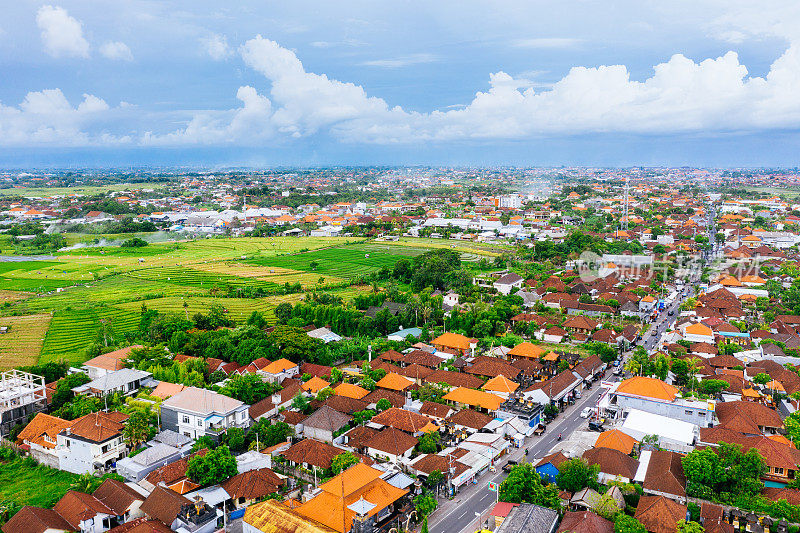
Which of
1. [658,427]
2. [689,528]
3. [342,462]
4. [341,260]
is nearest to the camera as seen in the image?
[689,528]

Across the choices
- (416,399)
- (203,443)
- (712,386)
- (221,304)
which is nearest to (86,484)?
(203,443)

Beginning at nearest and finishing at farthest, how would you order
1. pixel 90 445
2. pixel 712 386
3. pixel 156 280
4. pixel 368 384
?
pixel 90 445
pixel 712 386
pixel 368 384
pixel 156 280

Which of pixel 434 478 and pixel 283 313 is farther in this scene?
pixel 283 313

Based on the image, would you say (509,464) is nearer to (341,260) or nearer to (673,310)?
(673,310)

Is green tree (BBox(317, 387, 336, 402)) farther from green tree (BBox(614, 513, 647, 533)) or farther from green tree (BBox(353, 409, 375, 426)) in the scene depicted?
green tree (BBox(614, 513, 647, 533))

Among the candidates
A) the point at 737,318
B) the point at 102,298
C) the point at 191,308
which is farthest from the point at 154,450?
the point at 737,318

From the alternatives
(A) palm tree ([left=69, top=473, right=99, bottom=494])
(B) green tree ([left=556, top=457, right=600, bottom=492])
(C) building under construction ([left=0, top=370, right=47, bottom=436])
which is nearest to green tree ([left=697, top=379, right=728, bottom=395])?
(B) green tree ([left=556, top=457, right=600, bottom=492])

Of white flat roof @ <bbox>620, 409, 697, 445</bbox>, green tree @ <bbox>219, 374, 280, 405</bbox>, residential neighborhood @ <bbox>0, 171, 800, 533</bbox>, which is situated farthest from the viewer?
green tree @ <bbox>219, 374, 280, 405</bbox>

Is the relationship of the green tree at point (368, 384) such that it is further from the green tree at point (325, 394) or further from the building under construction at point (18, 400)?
the building under construction at point (18, 400)
